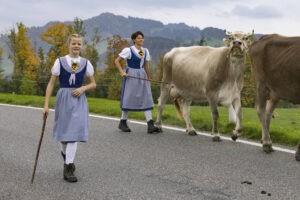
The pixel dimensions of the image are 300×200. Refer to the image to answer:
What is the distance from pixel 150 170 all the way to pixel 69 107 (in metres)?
1.37

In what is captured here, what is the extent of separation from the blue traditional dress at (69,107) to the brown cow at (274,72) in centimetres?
309

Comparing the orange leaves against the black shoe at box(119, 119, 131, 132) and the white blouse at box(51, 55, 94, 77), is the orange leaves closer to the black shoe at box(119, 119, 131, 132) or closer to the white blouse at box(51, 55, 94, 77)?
the black shoe at box(119, 119, 131, 132)

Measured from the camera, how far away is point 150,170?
18.2ft

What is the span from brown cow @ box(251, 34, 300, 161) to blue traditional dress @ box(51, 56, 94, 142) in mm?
3094

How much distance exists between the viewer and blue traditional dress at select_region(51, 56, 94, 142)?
5.14 m

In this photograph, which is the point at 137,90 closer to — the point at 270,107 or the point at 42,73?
the point at 270,107

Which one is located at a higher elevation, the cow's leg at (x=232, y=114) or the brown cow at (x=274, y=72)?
the brown cow at (x=274, y=72)

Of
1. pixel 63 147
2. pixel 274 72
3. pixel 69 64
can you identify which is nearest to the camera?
pixel 69 64

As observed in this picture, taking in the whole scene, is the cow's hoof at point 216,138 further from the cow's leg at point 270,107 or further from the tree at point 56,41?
the tree at point 56,41

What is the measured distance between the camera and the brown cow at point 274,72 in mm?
6312

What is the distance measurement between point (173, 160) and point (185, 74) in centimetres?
313

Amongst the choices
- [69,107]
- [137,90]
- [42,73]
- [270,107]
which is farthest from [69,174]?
[42,73]

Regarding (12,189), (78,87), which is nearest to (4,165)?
(12,189)

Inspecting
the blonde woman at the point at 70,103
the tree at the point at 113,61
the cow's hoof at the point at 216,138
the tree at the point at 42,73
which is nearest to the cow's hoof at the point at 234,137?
the cow's hoof at the point at 216,138
